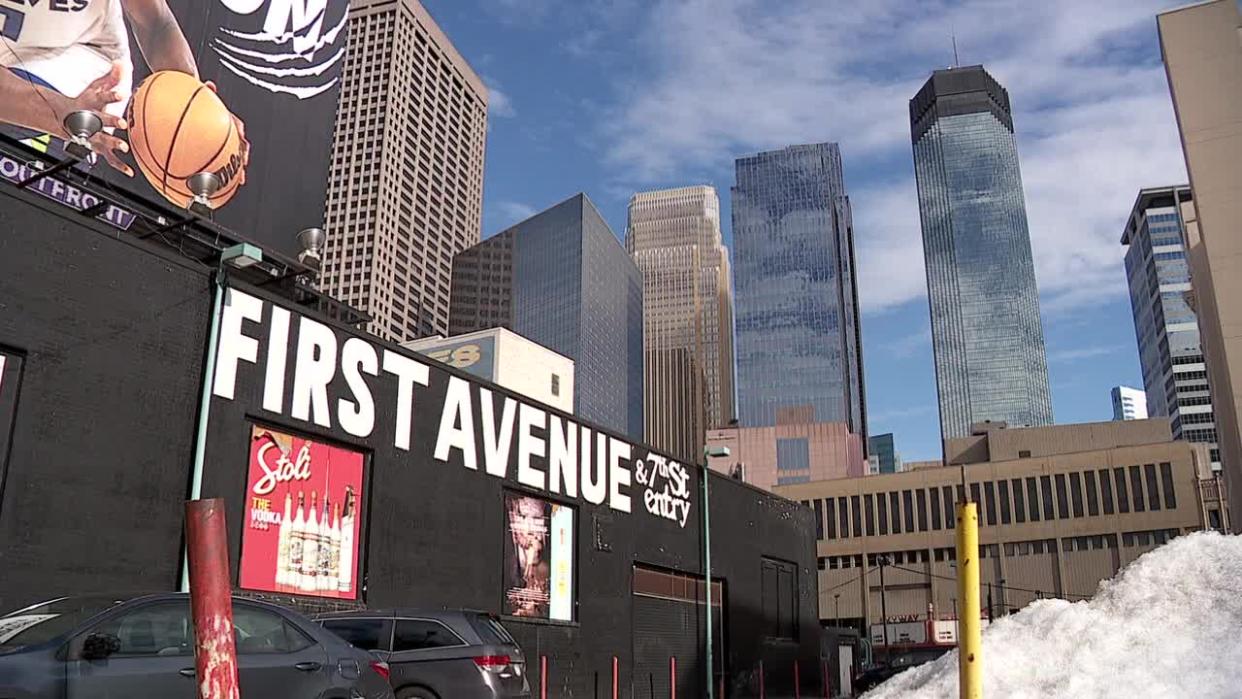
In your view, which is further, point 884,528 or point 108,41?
point 884,528

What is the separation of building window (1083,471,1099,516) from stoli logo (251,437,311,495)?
8288 centimetres

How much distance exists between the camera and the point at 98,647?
23.6ft

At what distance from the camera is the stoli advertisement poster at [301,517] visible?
16.3 meters

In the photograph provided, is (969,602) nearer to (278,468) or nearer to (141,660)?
(141,660)

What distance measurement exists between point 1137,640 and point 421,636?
29.6 ft

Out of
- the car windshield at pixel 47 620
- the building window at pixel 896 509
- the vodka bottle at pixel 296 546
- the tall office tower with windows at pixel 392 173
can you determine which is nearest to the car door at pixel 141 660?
the car windshield at pixel 47 620

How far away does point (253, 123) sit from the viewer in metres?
24.9

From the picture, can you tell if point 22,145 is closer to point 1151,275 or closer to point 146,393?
point 146,393

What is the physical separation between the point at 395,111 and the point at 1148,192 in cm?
13442

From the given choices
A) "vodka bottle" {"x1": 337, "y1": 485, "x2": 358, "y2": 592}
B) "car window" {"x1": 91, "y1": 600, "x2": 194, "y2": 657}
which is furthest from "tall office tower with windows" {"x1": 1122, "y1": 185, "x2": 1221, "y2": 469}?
"car window" {"x1": 91, "y1": 600, "x2": 194, "y2": 657}

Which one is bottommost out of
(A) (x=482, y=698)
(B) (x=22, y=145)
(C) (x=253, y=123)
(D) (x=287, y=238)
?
(A) (x=482, y=698)

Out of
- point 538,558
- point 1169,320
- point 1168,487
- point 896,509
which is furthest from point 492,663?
point 1169,320

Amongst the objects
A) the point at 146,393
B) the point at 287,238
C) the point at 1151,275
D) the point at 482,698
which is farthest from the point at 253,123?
the point at 1151,275

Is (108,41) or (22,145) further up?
(108,41)
